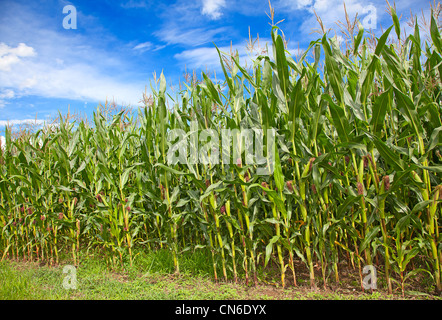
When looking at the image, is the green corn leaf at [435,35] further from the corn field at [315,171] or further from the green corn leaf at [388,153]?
the green corn leaf at [388,153]

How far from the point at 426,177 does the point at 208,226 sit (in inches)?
73.5

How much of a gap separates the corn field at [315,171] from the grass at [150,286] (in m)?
0.14

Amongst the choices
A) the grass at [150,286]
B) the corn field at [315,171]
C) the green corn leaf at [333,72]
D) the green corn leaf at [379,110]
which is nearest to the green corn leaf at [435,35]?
the corn field at [315,171]

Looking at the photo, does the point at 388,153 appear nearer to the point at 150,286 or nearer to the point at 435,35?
the point at 435,35

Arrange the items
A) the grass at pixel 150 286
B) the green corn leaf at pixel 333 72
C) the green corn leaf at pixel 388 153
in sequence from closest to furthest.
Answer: the green corn leaf at pixel 388 153 → the green corn leaf at pixel 333 72 → the grass at pixel 150 286

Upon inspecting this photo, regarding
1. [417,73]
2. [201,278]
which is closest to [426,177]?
[417,73]

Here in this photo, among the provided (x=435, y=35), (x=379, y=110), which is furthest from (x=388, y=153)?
(x=435, y=35)

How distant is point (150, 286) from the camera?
2.72m

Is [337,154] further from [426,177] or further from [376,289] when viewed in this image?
[376,289]

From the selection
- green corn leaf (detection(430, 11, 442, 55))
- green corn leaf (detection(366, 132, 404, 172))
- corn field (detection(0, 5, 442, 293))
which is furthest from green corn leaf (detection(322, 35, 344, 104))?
green corn leaf (detection(430, 11, 442, 55))

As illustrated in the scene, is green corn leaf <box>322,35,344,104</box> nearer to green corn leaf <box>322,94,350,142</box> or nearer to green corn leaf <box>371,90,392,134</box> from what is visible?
green corn leaf <box>322,94,350,142</box>

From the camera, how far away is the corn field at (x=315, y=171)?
216 centimetres

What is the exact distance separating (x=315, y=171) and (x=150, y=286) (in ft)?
6.29

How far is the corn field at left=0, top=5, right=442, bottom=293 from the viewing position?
216 centimetres
